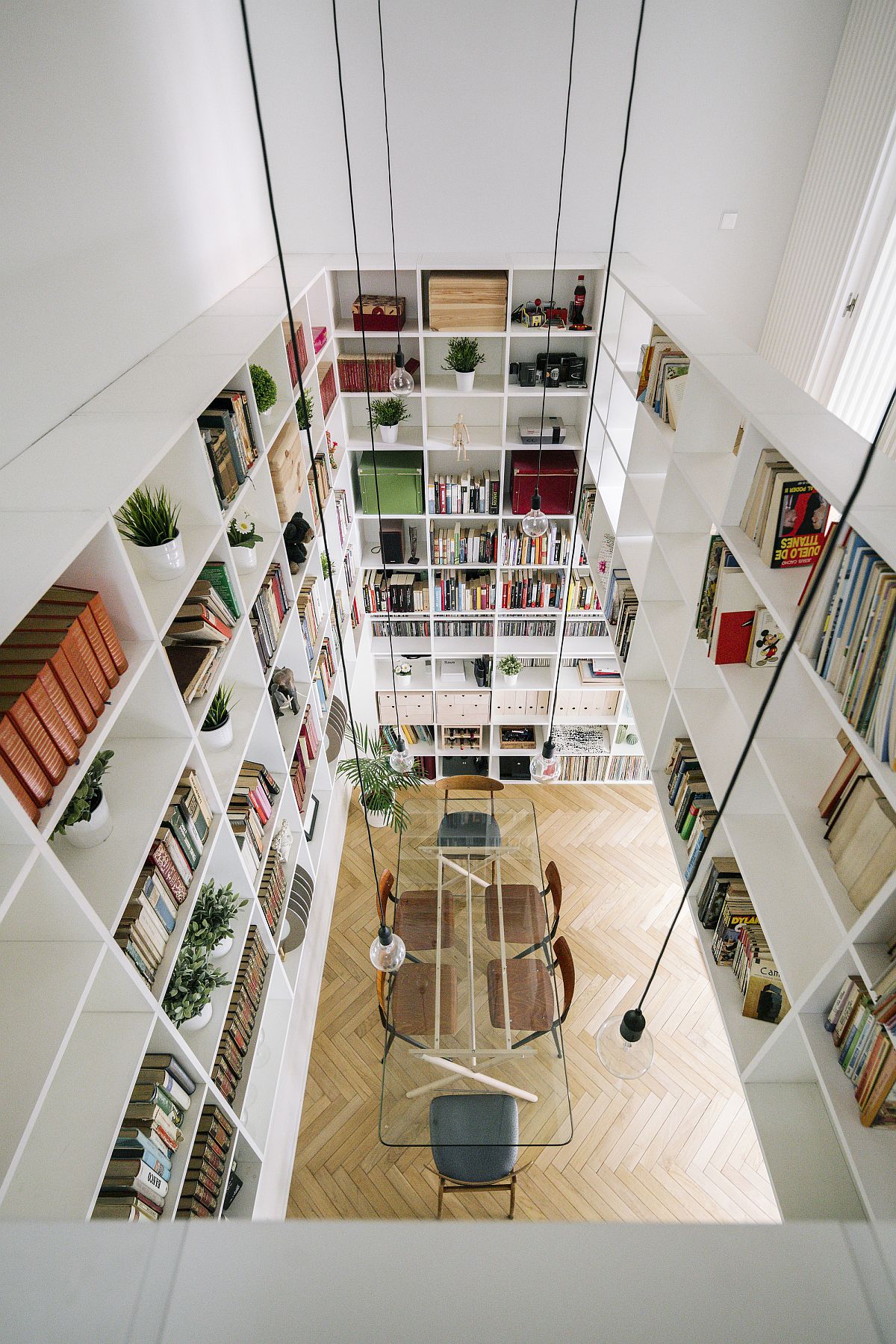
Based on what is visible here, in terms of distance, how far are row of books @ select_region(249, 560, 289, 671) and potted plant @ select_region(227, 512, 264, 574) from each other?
0.12 metres

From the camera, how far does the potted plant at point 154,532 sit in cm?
188

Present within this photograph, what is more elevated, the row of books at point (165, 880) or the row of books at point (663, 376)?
the row of books at point (663, 376)

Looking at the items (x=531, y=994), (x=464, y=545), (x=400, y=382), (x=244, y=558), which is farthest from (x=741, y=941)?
(x=464, y=545)

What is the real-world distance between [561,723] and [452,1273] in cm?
507

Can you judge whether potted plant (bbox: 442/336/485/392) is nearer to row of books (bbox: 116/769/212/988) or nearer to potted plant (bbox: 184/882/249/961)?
row of books (bbox: 116/769/212/988)

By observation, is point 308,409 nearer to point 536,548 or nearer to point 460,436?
point 460,436

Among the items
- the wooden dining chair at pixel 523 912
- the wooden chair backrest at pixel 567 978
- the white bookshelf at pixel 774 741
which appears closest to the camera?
the white bookshelf at pixel 774 741

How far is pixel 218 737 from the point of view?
7.93 ft

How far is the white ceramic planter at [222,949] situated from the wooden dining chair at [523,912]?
1684 millimetres

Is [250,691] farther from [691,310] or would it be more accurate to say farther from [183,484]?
[691,310]

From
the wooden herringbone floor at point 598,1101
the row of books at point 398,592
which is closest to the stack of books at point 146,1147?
the wooden herringbone floor at point 598,1101

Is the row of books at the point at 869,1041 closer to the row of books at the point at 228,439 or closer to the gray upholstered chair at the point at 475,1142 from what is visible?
the gray upholstered chair at the point at 475,1142

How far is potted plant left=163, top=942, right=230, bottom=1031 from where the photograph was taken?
2.04 m

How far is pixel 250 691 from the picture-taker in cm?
276
